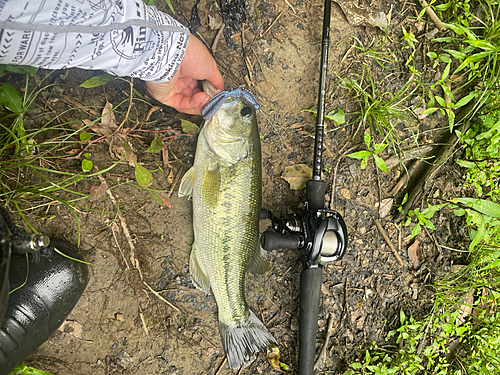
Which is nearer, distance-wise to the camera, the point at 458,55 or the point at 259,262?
the point at 259,262

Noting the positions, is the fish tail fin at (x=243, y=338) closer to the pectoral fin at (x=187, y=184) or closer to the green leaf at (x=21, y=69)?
the pectoral fin at (x=187, y=184)

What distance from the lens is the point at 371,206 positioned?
2.54 meters

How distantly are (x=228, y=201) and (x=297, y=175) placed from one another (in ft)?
2.13

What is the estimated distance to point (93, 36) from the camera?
1461 mm

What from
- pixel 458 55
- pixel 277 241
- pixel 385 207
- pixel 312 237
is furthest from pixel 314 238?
pixel 458 55

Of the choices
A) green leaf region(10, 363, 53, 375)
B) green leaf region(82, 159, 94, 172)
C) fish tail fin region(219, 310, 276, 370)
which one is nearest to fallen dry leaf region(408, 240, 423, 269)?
fish tail fin region(219, 310, 276, 370)

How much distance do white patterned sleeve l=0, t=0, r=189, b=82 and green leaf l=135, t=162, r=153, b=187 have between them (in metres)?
0.60

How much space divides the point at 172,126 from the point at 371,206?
5.33ft

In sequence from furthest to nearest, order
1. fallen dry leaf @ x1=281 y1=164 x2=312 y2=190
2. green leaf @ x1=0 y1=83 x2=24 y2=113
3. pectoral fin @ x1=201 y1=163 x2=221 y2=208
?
fallen dry leaf @ x1=281 y1=164 x2=312 y2=190 → pectoral fin @ x1=201 y1=163 x2=221 y2=208 → green leaf @ x1=0 y1=83 x2=24 y2=113

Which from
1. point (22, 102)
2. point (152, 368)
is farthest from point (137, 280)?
point (22, 102)

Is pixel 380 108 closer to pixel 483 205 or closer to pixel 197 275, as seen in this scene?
pixel 483 205

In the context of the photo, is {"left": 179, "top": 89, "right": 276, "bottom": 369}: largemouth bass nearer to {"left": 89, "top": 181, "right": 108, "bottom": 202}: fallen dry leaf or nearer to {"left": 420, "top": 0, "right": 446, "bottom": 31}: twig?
{"left": 89, "top": 181, "right": 108, "bottom": 202}: fallen dry leaf

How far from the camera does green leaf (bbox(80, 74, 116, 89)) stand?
2051 mm

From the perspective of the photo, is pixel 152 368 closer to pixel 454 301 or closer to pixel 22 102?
pixel 22 102
